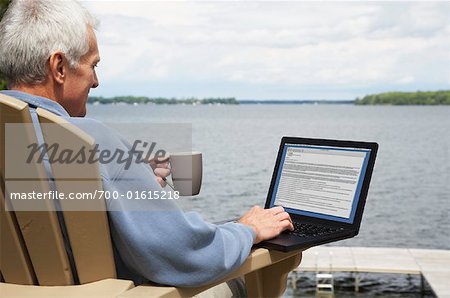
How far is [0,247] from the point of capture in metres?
1.93

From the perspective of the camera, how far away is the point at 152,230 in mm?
→ 1771

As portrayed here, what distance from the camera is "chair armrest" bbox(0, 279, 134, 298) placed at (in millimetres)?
1771

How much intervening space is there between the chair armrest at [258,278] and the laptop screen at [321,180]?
163 millimetres

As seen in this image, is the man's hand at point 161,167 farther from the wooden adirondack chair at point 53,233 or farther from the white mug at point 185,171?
the wooden adirondack chair at point 53,233

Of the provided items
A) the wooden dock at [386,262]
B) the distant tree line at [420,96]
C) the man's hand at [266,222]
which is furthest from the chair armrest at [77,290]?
the distant tree line at [420,96]

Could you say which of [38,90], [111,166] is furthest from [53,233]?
[38,90]

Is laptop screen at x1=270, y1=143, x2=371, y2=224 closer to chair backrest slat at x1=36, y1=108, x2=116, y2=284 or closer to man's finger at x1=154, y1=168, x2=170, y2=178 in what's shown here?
man's finger at x1=154, y1=168, x2=170, y2=178

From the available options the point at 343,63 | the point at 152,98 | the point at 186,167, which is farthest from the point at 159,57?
the point at 186,167

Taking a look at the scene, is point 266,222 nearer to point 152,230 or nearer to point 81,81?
point 152,230

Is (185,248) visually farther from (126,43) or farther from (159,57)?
(159,57)

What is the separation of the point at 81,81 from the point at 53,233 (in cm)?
40

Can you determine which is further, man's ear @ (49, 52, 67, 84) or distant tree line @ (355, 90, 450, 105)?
distant tree line @ (355, 90, 450, 105)

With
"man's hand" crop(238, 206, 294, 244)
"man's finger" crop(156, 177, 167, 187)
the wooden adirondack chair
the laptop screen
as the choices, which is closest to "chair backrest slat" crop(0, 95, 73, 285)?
the wooden adirondack chair

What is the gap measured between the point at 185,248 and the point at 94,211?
0.75 ft
